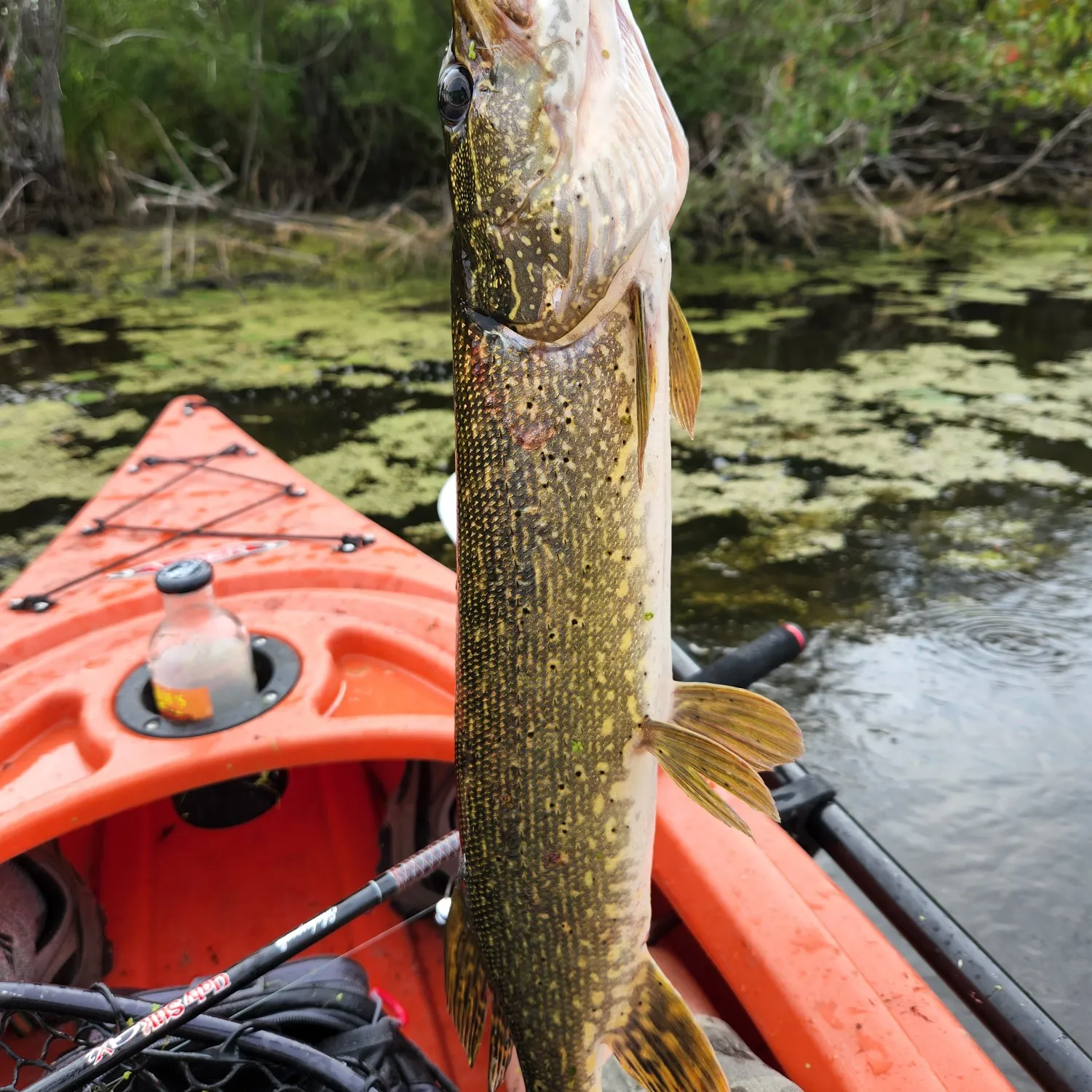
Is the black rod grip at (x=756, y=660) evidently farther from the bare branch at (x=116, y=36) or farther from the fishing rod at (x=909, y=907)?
the bare branch at (x=116, y=36)

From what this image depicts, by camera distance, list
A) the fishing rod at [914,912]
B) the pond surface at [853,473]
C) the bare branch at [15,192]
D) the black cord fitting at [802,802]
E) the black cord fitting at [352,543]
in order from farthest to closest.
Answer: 1. the bare branch at [15,192]
2. the pond surface at [853,473]
3. the black cord fitting at [352,543]
4. the black cord fitting at [802,802]
5. the fishing rod at [914,912]

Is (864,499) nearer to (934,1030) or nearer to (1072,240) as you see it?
(934,1030)

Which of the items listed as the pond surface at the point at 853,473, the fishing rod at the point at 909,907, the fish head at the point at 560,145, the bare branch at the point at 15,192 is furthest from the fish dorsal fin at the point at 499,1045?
the bare branch at the point at 15,192

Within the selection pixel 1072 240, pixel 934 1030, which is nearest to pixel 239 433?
pixel 934 1030

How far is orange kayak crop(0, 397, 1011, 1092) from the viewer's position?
1.22 metres

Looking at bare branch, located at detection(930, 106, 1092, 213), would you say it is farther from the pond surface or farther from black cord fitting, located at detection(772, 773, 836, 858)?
black cord fitting, located at detection(772, 773, 836, 858)

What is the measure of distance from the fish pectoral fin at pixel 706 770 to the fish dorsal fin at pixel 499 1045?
15.6 inches

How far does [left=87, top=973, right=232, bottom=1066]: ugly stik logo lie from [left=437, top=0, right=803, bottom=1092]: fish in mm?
289

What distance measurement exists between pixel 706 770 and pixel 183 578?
92 cm

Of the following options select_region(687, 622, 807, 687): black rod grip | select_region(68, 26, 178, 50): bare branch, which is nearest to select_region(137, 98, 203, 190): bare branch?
select_region(68, 26, 178, 50): bare branch

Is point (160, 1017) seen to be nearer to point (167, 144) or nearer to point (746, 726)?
point (746, 726)

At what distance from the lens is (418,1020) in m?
1.63

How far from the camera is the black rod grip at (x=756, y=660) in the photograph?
5.54 ft

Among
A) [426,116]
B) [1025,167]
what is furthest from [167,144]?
[1025,167]
